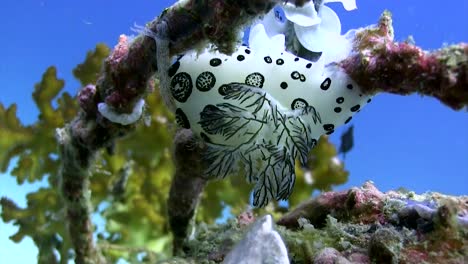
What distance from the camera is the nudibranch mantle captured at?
244 cm

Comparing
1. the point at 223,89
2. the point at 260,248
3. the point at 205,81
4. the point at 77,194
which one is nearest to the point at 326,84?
the point at 223,89

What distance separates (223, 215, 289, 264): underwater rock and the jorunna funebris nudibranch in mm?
460

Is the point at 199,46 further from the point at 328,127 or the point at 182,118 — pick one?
the point at 328,127

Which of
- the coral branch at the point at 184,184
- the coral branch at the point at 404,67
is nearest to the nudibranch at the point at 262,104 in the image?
the coral branch at the point at 404,67

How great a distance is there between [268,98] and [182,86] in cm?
53

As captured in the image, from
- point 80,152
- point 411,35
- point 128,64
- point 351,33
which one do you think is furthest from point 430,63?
point 80,152

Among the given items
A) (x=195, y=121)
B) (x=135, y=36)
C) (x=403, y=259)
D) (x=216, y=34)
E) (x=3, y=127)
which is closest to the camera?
(x=216, y=34)

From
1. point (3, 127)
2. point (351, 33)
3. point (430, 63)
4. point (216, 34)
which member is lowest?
point (430, 63)

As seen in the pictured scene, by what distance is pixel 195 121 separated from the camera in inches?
106

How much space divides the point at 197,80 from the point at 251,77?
1.03 feet

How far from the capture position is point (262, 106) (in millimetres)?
2408

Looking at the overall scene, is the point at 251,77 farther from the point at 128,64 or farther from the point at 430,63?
the point at 430,63

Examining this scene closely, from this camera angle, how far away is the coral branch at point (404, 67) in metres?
1.74

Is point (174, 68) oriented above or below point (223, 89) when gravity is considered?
above
